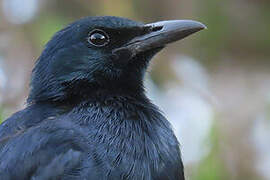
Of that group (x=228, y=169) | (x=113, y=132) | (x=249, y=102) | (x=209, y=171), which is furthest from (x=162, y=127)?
(x=249, y=102)

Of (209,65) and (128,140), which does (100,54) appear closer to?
(128,140)

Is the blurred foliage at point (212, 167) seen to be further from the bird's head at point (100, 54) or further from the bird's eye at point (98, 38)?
the bird's eye at point (98, 38)

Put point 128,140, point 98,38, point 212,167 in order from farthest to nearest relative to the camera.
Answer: point 212,167, point 98,38, point 128,140

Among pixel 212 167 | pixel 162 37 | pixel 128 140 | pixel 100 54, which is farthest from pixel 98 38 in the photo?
pixel 212 167

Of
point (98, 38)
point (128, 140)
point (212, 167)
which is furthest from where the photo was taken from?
point (212, 167)

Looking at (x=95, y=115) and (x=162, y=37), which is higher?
(x=162, y=37)

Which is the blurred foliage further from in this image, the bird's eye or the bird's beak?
the bird's eye

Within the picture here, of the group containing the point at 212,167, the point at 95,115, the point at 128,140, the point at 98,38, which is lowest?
the point at 212,167

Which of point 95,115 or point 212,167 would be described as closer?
point 95,115
